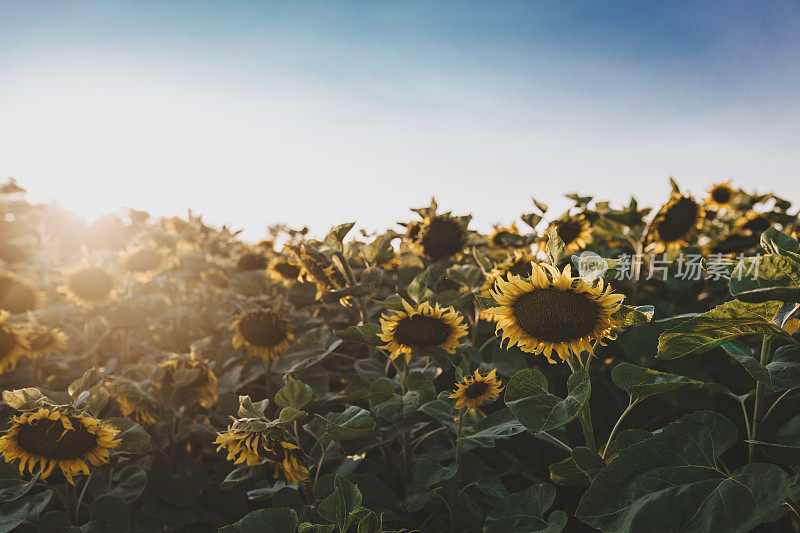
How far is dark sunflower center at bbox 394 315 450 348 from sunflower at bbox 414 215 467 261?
3.51 ft

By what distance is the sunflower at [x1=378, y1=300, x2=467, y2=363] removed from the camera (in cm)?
169

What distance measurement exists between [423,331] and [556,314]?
55cm

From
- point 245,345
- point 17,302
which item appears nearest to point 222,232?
point 17,302

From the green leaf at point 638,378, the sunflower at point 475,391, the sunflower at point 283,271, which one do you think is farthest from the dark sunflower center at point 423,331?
→ the sunflower at point 283,271

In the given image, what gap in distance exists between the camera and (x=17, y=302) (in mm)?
3748

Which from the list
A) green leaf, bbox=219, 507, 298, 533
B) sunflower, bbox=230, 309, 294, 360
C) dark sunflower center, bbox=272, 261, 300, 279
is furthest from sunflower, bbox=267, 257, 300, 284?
green leaf, bbox=219, 507, 298, 533

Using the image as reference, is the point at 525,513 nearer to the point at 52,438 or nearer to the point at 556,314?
the point at 556,314

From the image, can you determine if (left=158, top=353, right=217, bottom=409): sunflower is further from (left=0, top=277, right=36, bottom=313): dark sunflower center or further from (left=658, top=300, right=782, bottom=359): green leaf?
(left=0, top=277, right=36, bottom=313): dark sunflower center

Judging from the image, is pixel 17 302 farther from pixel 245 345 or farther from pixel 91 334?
pixel 245 345

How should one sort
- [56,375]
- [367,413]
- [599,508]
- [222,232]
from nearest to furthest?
[599,508], [367,413], [56,375], [222,232]

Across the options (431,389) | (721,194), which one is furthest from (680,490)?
(721,194)

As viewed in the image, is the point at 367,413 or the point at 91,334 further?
the point at 91,334

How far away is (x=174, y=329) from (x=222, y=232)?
1192 mm

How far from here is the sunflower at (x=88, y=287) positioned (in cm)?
362
